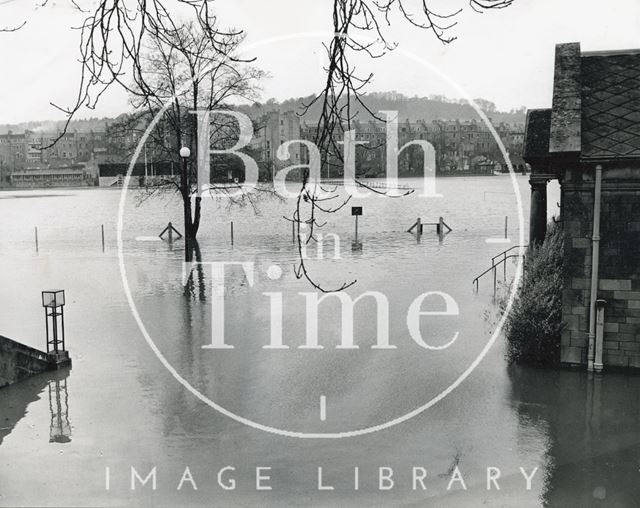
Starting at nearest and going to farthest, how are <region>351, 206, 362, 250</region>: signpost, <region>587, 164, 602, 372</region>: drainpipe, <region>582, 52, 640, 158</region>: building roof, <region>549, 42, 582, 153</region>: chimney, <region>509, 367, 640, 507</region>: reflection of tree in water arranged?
<region>509, 367, 640, 507</region>: reflection of tree in water, <region>587, 164, 602, 372</region>: drainpipe, <region>582, 52, 640, 158</region>: building roof, <region>549, 42, 582, 153</region>: chimney, <region>351, 206, 362, 250</region>: signpost

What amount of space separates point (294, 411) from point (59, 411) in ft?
12.6

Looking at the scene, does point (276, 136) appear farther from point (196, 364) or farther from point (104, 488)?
point (104, 488)

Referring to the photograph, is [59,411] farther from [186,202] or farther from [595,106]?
[186,202]

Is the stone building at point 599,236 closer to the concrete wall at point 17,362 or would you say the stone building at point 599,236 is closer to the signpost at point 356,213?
the concrete wall at point 17,362

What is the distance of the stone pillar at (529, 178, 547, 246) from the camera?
20.6 m

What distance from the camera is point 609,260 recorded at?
14039mm

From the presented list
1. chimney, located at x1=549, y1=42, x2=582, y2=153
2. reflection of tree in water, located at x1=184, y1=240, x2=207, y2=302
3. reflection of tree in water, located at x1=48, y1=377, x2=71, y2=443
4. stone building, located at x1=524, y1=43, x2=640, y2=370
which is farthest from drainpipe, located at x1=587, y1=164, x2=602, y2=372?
reflection of tree in water, located at x1=184, y1=240, x2=207, y2=302

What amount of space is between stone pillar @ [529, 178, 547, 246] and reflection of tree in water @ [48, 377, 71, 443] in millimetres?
12786

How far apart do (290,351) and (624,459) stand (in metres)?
7.57

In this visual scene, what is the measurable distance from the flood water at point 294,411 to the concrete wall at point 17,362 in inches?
12.3

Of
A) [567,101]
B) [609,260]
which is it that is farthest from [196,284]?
[609,260]

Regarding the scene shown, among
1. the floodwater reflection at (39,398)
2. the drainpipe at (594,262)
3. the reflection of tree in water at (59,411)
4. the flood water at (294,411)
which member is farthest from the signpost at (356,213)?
the reflection of tree in water at (59,411)

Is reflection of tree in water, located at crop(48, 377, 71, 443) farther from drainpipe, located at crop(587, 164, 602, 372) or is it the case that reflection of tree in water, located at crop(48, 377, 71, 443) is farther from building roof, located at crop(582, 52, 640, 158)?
building roof, located at crop(582, 52, 640, 158)

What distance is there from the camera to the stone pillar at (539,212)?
20.6 meters
